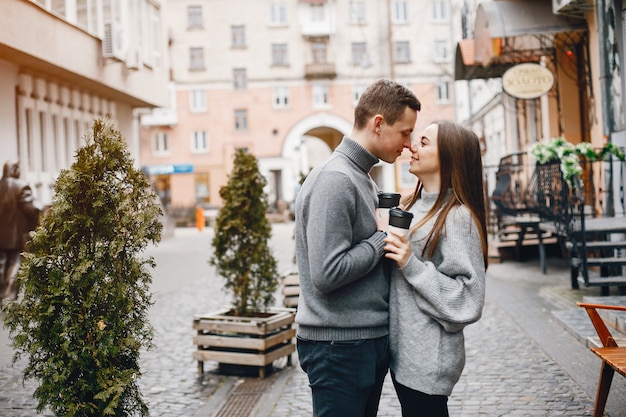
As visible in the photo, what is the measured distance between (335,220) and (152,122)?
4773 centimetres

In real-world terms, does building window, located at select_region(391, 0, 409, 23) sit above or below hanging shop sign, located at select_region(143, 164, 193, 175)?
above

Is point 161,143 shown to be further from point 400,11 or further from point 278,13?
point 400,11

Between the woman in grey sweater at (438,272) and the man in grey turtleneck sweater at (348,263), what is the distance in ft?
0.30

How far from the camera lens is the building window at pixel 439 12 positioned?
5012 cm

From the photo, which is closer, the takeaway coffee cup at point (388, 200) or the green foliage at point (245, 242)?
the takeaway coffee cup at point (388, 200)

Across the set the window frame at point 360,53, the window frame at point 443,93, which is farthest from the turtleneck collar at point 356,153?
the window frame at point 443,93

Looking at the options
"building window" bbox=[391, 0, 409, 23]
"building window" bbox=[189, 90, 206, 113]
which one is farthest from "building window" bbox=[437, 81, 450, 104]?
"building window" bbox=[189, 90, 206, 113]

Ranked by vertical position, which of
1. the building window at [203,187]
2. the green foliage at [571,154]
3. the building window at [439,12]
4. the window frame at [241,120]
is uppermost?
the building window at [439,12]

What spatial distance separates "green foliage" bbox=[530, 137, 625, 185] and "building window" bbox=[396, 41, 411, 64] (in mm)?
A: 39883

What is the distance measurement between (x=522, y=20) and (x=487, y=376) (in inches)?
371

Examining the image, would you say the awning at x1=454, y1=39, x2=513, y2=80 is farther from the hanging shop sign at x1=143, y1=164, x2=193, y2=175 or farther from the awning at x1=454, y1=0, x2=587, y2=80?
the hanging shop sign at x1=143, y1=164, x2=193, y2=175

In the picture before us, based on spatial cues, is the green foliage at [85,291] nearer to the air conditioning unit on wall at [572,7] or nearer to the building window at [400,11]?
the air conditioning unit on wall at [572,7]

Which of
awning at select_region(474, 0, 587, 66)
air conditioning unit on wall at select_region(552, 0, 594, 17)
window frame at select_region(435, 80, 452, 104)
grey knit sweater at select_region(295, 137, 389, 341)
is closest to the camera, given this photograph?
grey knit sweater at select_region(295, 137, 389, 341)

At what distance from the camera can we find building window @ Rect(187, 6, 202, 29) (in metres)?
49.8
